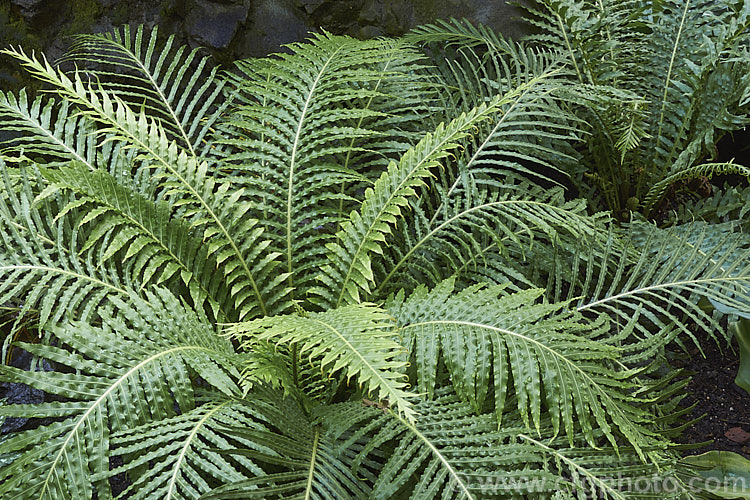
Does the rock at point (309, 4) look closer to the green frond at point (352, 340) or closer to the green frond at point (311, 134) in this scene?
the green frond at point (311, 134)

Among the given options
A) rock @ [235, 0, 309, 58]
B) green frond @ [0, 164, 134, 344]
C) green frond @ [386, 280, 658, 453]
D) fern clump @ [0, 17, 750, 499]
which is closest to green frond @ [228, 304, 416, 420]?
fern clump @ [0, 17, 750, 499]

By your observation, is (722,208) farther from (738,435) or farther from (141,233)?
(141,233)

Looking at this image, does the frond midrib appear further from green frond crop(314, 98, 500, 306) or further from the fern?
the fern

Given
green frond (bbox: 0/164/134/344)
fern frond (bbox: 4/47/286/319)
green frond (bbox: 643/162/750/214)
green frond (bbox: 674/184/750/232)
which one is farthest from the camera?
green frond (bbox: 674/184/750/232)

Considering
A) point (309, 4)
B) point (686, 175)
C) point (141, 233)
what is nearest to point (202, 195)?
point (141, 233)

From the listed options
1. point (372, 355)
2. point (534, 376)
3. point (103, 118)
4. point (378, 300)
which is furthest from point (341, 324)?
point (103, 118)

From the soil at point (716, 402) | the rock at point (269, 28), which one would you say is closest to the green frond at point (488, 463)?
the soil at point (716, 402)

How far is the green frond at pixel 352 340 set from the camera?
1.09m

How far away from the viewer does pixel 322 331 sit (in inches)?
51.3

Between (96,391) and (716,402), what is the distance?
190 centimetres

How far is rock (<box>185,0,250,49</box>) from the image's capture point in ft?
8.20

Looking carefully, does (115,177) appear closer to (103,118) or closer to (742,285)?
(103,118)

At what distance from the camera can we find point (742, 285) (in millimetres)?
1712

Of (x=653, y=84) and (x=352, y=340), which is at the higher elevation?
(x=653, y=84)
